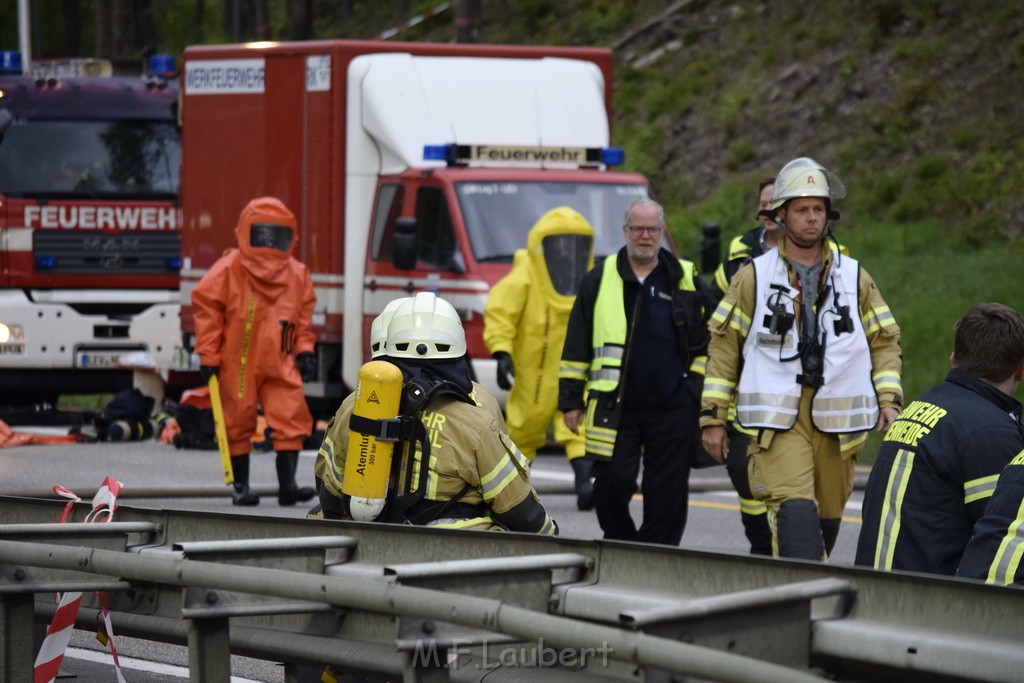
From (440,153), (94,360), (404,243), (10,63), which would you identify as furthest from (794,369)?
(10,63)

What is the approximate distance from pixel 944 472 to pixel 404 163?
9.67 meters

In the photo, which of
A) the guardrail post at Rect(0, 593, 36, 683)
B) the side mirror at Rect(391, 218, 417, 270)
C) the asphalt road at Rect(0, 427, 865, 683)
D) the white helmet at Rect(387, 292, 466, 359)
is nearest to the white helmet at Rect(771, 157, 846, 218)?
the white helmet at Rect(387, 292, 466, 359)

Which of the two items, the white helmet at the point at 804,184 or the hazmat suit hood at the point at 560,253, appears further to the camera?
the hazmat suit hood at the point at 560,253

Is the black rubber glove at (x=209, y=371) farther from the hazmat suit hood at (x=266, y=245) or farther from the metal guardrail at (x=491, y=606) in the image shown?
the metal guardrail at (x=491, y=606)

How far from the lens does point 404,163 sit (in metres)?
14.4

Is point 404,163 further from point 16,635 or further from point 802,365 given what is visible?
point 16,635

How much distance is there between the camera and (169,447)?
14.6 metres

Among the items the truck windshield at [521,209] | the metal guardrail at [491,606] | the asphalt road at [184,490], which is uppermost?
the truck windshield at [521,209]

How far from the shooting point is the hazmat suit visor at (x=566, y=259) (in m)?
11.4

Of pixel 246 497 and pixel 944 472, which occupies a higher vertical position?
pixel 944 472

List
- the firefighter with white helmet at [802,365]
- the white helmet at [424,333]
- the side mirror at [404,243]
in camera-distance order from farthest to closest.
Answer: the side mirror at [404,243]
the firefighter with white helmet at [802,365]
the white helmet at [424,333]

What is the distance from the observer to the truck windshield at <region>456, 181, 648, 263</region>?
13.9 m

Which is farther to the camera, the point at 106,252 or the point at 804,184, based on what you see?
the point at 106,252

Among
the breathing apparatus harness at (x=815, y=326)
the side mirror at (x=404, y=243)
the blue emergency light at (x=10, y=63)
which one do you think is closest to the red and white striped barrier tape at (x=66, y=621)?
the breathing apparatus harness at (x=815, y=326)
